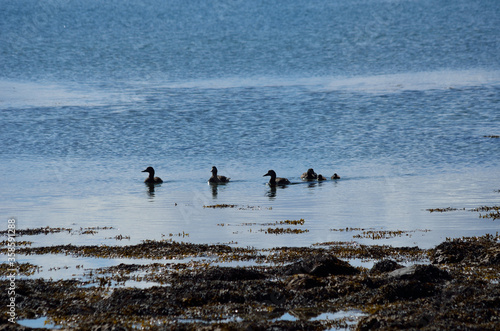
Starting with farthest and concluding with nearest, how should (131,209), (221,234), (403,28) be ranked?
(403,28) < (131,209) < (221,234)

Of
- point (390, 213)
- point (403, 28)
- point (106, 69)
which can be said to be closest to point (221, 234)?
point (390, 213)

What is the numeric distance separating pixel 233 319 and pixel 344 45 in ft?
201

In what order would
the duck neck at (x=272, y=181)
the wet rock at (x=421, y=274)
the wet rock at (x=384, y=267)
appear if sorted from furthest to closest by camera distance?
the duck neck at (x=272, y=181) → the wet rock at (x=384, y=267) → the wet rock at (x=421, y=274)

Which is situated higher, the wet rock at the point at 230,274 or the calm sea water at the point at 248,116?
the calm sea water at the point at 248,116

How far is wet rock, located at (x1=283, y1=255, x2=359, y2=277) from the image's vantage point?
11039mm

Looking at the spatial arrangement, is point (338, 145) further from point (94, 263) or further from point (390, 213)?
point (94, 263)

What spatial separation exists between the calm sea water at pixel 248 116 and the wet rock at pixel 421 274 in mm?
3496

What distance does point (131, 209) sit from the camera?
20219mm

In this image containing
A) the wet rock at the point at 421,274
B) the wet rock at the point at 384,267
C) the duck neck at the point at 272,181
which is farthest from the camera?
the duck neck at the point at 272,181

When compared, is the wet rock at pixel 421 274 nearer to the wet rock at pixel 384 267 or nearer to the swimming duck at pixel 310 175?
the wet rock at pixel 384 267

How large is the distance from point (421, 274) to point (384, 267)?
0.99 metres

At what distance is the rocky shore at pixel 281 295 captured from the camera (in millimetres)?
8898

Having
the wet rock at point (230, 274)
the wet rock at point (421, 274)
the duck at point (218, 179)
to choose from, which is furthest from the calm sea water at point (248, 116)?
the wet rock at point (421, 274)

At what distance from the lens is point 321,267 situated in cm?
1105
